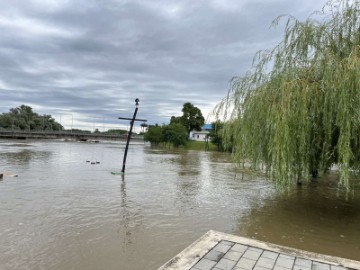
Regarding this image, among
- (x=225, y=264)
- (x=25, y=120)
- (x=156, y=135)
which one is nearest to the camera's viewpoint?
(x=225, y=264)

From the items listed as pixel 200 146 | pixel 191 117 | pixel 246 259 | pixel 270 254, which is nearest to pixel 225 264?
pixel 246 259

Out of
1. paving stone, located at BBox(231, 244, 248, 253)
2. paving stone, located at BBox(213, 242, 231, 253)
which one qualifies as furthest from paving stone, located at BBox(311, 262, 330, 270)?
paving stone, located at BBox(213, 242, 231, 253)

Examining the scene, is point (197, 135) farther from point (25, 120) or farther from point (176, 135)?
point (25, 120)

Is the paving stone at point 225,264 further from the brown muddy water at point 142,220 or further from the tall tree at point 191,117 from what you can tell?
the tall tree at point 191,117

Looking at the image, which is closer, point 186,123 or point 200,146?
point 200,146

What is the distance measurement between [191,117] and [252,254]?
66490 mm

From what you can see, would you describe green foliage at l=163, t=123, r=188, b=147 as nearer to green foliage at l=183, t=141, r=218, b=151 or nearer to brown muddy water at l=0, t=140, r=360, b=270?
green foliage at l=183, t=141, r=218, b=151

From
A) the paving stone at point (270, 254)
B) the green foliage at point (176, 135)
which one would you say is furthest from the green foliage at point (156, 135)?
the paving stone at point (270, 254)

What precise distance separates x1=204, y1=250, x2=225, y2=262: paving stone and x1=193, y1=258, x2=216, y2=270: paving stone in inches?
3.3

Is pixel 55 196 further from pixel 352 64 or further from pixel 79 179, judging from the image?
pixel 352 64

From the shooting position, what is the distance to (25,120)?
111 meters

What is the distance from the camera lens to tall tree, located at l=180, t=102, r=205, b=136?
69.6 meters

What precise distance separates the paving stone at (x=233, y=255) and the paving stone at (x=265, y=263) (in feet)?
0.89

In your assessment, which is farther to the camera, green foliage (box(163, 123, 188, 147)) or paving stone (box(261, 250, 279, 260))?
green foliage (box(163, 123, 188, 147))
